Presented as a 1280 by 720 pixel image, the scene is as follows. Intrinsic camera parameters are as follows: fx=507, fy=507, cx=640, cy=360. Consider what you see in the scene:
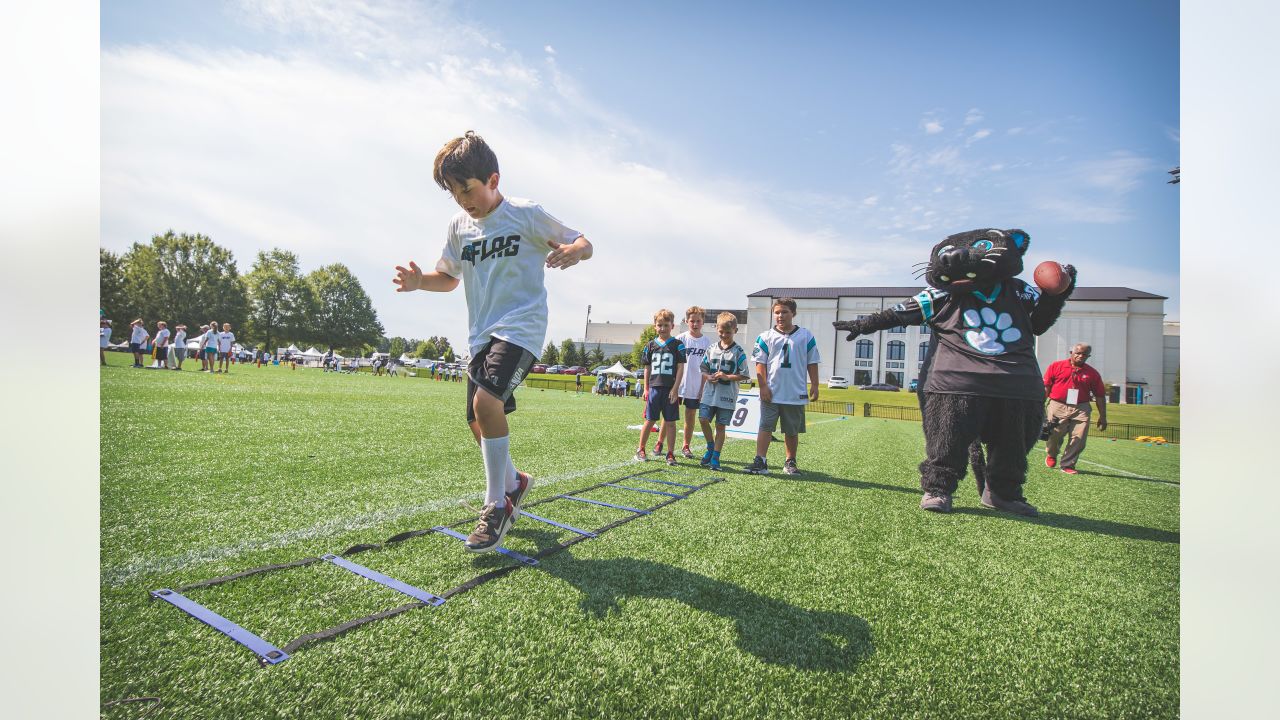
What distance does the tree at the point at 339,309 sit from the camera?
5759 cm

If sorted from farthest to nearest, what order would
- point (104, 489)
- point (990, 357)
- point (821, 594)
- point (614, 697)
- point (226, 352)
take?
point (226, 352)
point (990, 357)
point (104, 489)
point (821, 594)
point (614, 697)

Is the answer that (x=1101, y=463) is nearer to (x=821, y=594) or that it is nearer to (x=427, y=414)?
(x=821, y=594)

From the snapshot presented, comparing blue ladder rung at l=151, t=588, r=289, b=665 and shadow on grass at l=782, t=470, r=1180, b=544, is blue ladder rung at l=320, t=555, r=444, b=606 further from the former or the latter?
shadow on grass at l=782, t=470, r=1180, b=544

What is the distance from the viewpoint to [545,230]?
2770mm

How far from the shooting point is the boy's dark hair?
8.55 feet

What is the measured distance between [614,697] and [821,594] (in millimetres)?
1106

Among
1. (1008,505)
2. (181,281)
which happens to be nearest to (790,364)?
(1008,505)

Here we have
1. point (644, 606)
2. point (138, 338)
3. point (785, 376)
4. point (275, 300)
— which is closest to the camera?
point (644, 606)

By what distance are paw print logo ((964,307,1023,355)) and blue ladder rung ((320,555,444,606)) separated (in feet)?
12.2

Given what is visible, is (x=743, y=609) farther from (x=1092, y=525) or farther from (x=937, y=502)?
(x=1092, y=525)

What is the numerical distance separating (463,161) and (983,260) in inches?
138

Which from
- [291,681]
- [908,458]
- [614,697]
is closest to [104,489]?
[291,681]
